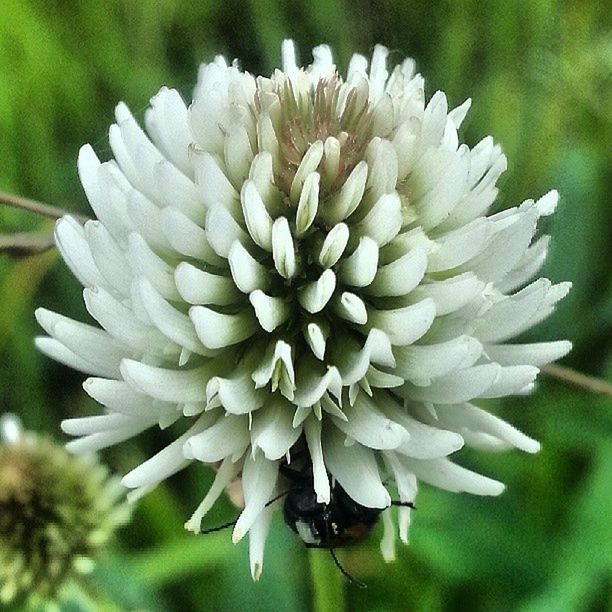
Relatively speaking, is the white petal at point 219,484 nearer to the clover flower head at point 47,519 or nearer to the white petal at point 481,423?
the white petal at point 481,423

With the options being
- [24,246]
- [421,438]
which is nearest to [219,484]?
[421,438]

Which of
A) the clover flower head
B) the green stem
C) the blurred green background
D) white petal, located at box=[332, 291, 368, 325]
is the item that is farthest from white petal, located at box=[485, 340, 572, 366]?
the clover flower head

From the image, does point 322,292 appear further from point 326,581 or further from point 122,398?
point 326,581

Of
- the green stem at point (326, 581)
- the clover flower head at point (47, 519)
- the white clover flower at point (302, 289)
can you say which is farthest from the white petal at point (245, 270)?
the clover flower head at point (47, 519)

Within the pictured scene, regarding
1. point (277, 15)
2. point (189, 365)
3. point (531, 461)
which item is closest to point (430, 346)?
point (189, 365)

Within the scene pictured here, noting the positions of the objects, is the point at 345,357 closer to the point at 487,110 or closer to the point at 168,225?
the point at 168,225

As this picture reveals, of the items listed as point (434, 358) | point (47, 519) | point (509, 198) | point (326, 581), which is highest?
point (509, 198)

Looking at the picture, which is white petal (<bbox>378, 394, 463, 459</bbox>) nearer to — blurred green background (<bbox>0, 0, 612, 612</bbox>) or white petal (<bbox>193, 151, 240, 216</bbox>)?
white petal (<bbox>193, 151, 240, 216</bbox>)
